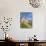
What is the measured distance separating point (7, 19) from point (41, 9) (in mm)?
1363

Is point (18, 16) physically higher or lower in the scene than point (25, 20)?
higher

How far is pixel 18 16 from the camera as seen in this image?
5156mm

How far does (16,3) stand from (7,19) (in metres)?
0.70

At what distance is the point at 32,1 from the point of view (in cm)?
529

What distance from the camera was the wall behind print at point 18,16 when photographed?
5121 mm

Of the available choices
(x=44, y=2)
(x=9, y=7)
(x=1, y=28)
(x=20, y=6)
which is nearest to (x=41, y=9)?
(x=44, y=2)

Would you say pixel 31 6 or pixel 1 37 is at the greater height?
pixel 31 6

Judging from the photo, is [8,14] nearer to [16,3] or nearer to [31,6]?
[16,3]

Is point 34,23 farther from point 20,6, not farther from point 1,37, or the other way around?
point 1,37

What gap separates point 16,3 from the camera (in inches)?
203

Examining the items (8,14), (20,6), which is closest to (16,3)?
(20,6)

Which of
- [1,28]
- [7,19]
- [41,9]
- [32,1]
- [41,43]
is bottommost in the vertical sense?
[41,43]

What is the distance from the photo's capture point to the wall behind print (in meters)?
5.12

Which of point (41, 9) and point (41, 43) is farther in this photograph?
point (41, 9)
